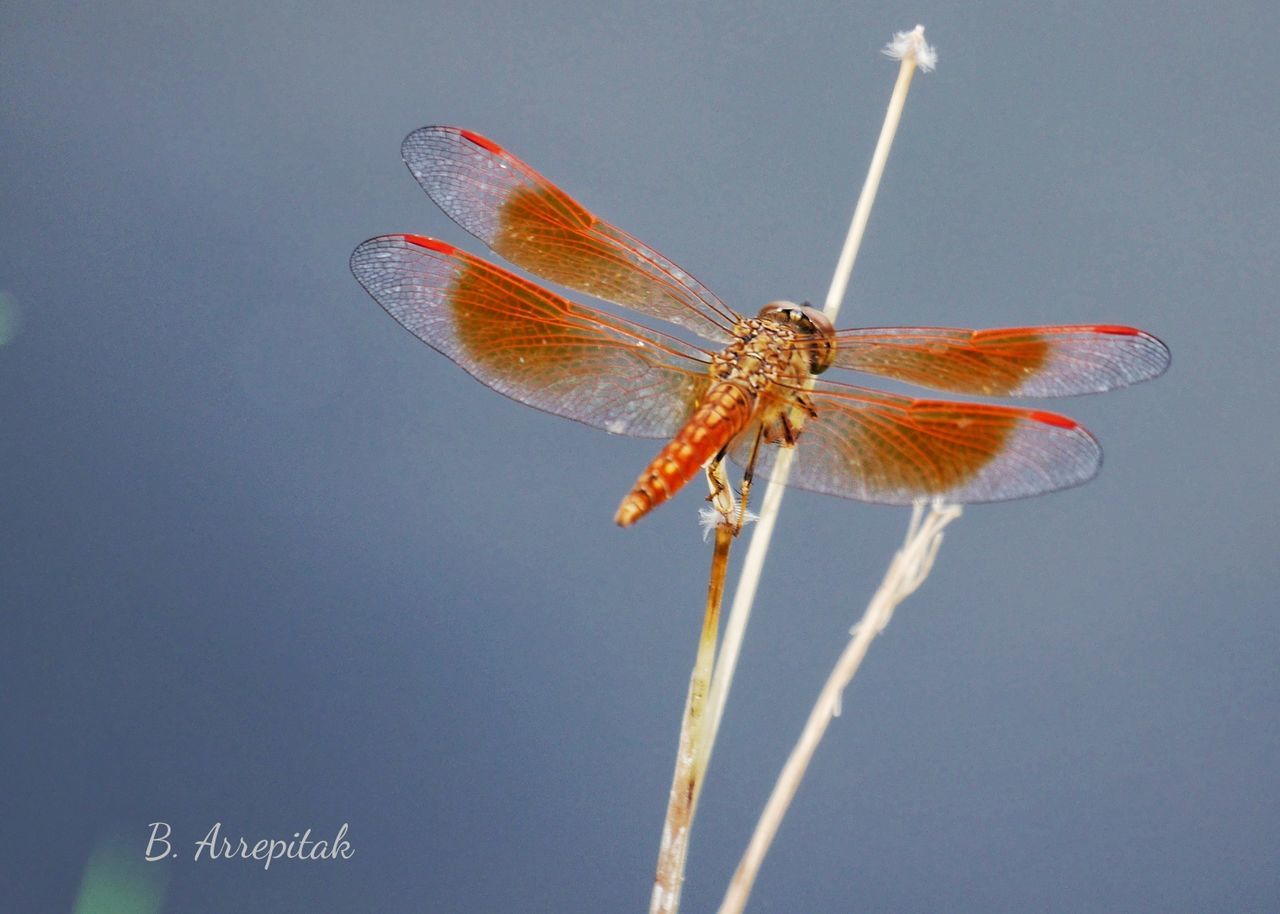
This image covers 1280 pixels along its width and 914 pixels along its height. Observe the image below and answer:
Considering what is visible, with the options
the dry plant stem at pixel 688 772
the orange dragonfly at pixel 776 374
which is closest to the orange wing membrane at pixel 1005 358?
the orange dragonfly at pixel 776 374

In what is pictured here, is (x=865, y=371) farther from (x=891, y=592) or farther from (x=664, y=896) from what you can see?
(x=664, y=896)

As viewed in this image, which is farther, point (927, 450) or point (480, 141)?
point (480, 141)

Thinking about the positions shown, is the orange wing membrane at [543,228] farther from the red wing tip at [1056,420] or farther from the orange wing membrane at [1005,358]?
the red wing tip at [1056,420]

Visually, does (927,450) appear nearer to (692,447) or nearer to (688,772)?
(692,447)

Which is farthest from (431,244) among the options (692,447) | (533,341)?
(692,447)

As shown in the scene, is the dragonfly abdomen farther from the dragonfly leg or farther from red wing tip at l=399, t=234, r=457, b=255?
red wing tip at l=399, t=234, r=457, b=255

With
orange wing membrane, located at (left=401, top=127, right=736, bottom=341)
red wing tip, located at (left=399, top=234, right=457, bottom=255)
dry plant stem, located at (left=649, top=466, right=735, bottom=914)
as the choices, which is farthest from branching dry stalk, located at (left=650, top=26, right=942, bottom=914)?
red wing tip, located at (left=399, top=234, right=457, bottom=255)
